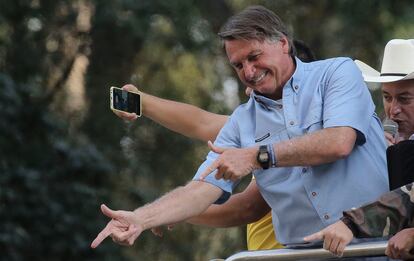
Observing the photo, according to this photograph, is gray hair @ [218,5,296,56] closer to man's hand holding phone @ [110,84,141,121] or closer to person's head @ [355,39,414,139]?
person's head @ [355,39,414,139]

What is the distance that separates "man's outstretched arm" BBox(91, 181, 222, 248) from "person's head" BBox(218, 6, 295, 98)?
42cm

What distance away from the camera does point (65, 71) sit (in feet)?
39.8

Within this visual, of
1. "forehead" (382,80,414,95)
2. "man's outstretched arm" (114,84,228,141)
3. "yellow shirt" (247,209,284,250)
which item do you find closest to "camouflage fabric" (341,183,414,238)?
"forehead" (382,80,414,95)

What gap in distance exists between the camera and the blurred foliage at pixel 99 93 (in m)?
11.3

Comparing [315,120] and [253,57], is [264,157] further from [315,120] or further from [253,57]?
[253,57]

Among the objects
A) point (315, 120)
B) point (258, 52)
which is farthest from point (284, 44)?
point (315, 120)

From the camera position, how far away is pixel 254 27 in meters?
4.96

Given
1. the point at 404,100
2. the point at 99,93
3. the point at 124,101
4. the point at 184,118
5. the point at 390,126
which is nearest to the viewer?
the point at 404,100

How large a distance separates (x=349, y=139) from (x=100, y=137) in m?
7.33

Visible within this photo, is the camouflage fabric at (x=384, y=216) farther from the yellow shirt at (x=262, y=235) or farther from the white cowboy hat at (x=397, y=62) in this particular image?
the yellow shirt at (x=262, y=235)

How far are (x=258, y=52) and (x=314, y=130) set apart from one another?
35 centimetres

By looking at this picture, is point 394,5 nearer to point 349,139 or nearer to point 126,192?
point 126,192

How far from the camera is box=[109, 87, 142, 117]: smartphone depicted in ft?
17.6

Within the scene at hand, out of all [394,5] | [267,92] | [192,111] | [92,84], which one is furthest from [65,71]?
[267,92]
